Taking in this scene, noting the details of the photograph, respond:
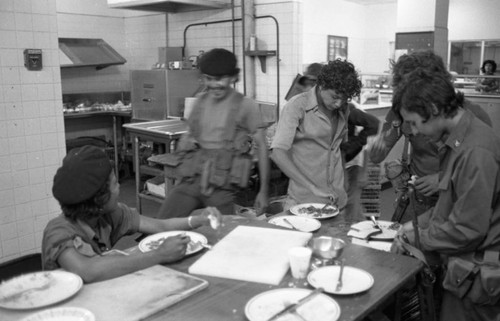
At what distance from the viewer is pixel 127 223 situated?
237 centimetres

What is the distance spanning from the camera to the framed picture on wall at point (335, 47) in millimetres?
11273

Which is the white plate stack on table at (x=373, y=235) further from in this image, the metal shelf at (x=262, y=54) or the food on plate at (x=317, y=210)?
the metal shelf at (x=262, y=54)

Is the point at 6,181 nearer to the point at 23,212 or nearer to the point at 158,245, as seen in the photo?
the point at 23,212

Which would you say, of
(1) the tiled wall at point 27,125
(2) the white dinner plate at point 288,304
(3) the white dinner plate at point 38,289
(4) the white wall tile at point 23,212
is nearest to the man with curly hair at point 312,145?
(2) the white dinner plate at point 288,304

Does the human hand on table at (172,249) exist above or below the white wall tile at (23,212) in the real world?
above

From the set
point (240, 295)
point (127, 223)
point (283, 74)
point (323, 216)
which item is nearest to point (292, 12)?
point (283, 74)

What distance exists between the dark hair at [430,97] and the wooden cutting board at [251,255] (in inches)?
28.8

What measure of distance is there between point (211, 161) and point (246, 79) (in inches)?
156

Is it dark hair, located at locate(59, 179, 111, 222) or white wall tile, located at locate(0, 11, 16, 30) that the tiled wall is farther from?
dark hair, located at locate(59, 179, 111, 222)

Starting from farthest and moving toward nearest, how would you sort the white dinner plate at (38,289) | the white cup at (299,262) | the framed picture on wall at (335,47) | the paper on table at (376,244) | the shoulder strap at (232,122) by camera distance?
the framed picture on wall at (335,47) < the shoulder strap at (232,122) < the paper on table at (376,244) < the white cup at (299,262) < the white dinner plate at (38,289)

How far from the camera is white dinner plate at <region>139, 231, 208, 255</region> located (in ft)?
7.04

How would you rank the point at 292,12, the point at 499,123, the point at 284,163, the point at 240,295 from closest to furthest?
the point at 240,295 → the point at 284,163 → the point at 292,12 → the point at 499,123

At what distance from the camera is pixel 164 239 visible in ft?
7.30

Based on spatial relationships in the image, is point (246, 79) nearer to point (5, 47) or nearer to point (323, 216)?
point (5, 47)
